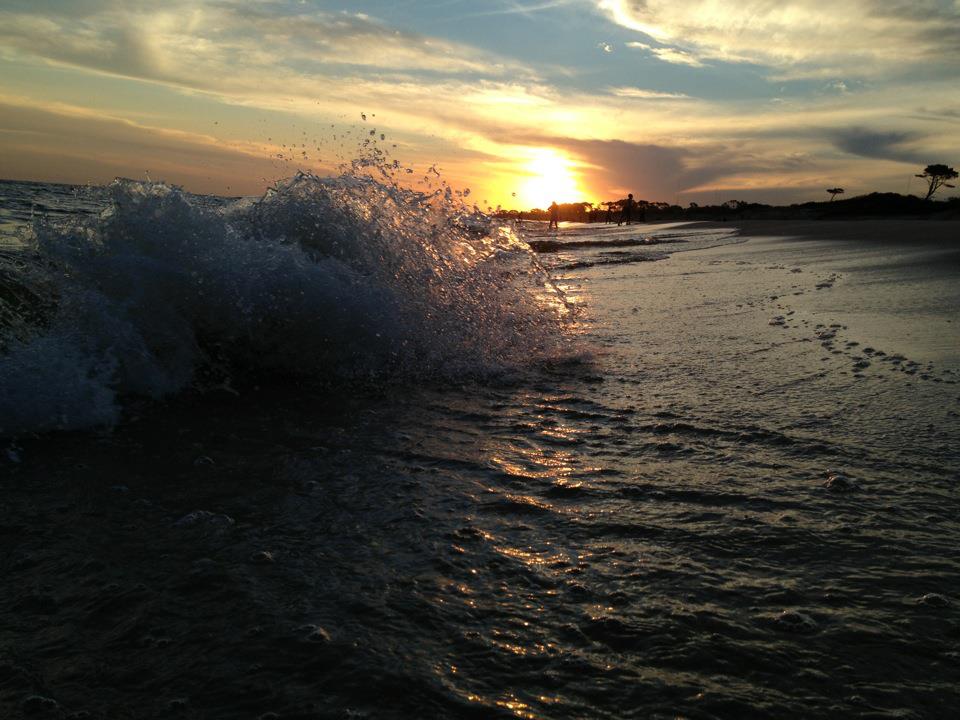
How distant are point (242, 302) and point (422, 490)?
10.6 feet

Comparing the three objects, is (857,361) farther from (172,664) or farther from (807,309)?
(172,664)

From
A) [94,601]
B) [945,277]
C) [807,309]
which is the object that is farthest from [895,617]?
[945,277]

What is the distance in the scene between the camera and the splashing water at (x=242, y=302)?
179 inches

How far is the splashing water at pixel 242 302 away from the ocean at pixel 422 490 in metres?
0.03

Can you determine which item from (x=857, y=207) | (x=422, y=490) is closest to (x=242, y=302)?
(x=422, y=490)

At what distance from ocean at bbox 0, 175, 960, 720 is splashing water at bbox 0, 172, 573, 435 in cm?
3

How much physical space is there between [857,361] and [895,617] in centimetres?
375

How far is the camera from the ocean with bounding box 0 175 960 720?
186 centimetres

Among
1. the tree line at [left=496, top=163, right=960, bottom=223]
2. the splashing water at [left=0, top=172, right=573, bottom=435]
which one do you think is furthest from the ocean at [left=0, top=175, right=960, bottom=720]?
the tree line at [left=496, top=163, right=960, bottom=223]

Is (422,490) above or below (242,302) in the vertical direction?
below

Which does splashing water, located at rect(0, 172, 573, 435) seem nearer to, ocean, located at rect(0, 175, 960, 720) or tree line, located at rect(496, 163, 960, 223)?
ocean, located at rect(0, 175, 960, 720)

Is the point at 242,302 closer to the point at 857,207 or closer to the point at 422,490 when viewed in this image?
the point at 422,490

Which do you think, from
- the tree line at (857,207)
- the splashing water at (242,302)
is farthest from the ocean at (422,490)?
the tree line at (857,207)

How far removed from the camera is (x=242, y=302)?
5.67m
